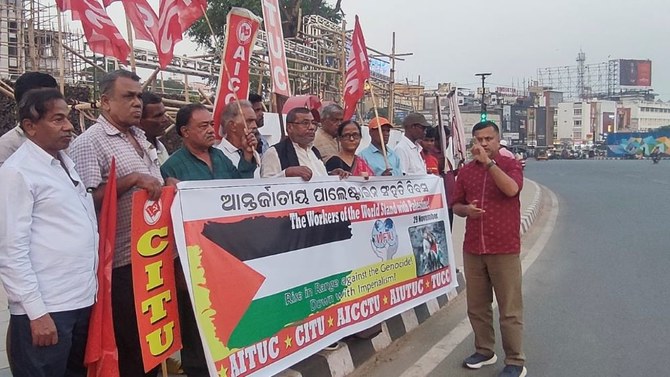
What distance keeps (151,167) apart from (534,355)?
10.2 ft

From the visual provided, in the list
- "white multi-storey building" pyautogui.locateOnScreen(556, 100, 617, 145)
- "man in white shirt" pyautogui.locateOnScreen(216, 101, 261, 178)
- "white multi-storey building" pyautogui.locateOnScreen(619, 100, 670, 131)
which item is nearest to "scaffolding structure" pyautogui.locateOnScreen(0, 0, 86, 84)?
"man in white shirt" pyautogui.locateOnScreen(216, 101, 261, 178)

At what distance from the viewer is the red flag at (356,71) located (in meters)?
6.28

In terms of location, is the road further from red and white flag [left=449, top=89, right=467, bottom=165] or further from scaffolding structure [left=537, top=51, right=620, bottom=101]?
scaffolding structure [left=537, top=51, right=620, bottom=101]

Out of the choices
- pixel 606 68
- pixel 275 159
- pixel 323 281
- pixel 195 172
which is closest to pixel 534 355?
pixel 323 281

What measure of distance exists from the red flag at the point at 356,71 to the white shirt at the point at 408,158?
61 centimetres

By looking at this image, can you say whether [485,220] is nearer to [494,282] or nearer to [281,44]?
[494,282]

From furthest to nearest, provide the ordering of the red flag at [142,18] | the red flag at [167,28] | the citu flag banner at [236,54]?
the citu flag banner at [236,54], the red flag at [167,28], the red flag at [142,18]

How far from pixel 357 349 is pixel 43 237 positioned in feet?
8.39

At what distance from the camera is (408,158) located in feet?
20.8

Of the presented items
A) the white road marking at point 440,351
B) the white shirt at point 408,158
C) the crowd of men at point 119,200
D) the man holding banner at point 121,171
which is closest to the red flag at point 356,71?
the white shirt at point 408,158

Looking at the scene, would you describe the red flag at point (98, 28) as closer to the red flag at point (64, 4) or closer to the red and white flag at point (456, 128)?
the red flag at point (64, 4)

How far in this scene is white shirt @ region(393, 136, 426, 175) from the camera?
629cm

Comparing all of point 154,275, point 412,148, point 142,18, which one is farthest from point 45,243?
point 412,148

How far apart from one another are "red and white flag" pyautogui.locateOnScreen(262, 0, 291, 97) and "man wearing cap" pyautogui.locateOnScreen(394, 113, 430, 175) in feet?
5.08
